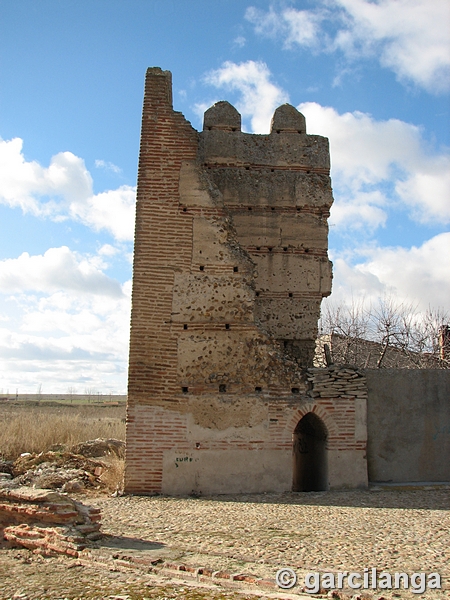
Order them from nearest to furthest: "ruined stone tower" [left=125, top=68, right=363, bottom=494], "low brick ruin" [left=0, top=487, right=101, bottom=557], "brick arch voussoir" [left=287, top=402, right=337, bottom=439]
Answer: "low brick ruin" [left=0, top=487, right=101, bottom=557], "ruined stone tower" [left=125, top=68, right=363, bottom=494], "brick arch voussoir" [left=287, top=402, right=337, bottom=439]

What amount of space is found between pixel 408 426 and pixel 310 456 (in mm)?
1946

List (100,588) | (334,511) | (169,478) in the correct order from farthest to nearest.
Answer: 1. (169,478)
2. (334,511)
3. (100,588)

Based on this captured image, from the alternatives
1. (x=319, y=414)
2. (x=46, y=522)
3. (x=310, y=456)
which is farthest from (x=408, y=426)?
(x=46, y=522)

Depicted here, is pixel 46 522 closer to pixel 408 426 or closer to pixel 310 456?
pixel 310 456

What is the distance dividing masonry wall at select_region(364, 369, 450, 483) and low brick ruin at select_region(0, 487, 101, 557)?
5.43 meters

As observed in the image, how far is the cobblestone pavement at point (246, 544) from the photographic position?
456cm

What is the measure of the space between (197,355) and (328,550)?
14.9 ft

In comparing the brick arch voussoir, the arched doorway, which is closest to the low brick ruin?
the brick arch voussoir

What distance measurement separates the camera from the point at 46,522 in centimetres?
616

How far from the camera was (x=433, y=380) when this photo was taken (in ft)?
33.2

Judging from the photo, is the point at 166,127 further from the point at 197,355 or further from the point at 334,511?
the point at 334,511

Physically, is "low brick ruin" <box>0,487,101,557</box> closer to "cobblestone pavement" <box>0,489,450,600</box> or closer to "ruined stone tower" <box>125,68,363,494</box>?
"cobblestone pavement" <box>0,489,450,600</box>

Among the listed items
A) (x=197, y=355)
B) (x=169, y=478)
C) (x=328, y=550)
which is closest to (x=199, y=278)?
(x=197, y=355)

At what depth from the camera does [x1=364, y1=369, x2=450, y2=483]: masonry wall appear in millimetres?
9750
